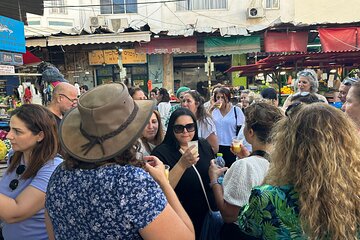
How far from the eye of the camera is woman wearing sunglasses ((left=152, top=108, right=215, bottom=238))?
226 cm

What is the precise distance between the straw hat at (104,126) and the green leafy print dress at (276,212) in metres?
0.61

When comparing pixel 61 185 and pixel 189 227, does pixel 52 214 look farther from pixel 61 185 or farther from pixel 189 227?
pixel 189 227

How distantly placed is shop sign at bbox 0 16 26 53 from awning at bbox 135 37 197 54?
6169mm

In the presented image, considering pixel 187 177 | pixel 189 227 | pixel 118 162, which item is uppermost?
pixel 118 162

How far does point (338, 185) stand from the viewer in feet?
4.18

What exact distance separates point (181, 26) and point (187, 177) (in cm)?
1536

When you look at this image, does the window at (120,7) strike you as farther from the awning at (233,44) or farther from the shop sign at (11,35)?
the shop sign at (11,35)

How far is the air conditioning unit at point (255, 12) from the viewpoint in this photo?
16.2 metres

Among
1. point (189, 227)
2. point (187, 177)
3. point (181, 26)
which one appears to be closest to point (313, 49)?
point (181, 26)

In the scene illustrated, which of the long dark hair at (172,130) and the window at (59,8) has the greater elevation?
the window at (59,8)

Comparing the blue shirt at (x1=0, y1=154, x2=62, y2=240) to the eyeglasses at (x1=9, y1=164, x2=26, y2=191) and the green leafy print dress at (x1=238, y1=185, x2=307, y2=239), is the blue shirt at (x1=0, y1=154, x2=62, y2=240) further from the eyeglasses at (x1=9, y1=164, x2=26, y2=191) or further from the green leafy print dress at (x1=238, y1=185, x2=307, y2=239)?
the green leafy print dress at (x1=238, y1=185, x2=307, y2=239)

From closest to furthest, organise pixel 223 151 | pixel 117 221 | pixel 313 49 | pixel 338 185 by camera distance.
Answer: pixel 117 221, pixel 338 185, pixel 223 151, pixel 313 49

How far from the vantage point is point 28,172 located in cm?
197

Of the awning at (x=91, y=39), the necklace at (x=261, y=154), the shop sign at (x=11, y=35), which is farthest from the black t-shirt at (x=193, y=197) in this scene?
the awning at (x=91, y=39)
